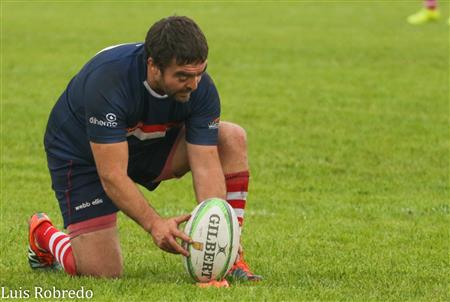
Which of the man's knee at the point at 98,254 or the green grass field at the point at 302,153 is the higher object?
the man's knee at the point at 98,254

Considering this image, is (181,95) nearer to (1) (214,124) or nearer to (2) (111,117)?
(2) (111,117)

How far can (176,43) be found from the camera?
6.58 metres

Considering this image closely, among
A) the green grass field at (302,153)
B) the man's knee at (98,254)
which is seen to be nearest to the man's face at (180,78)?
the green grass field at (302,153)

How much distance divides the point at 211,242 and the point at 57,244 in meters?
1.54

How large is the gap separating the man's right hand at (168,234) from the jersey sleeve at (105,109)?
0.56 meters

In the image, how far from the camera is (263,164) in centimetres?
1317

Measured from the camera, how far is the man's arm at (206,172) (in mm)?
7293

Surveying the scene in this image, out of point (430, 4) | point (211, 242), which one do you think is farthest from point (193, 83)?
point (430, 4)

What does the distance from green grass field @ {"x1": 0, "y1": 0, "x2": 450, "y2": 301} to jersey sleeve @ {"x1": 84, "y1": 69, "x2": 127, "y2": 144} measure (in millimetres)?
893

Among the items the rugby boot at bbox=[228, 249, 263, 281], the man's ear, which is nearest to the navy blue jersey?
the man's ear

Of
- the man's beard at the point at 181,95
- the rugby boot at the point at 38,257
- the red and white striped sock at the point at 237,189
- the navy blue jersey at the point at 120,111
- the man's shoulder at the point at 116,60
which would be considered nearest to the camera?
the man's beard at the point at 181,95

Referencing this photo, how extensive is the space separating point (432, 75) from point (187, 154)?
43.3 ft

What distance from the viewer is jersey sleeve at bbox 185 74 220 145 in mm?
7266

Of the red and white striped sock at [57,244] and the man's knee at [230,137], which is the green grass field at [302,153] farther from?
the man's knee at [230,137]
